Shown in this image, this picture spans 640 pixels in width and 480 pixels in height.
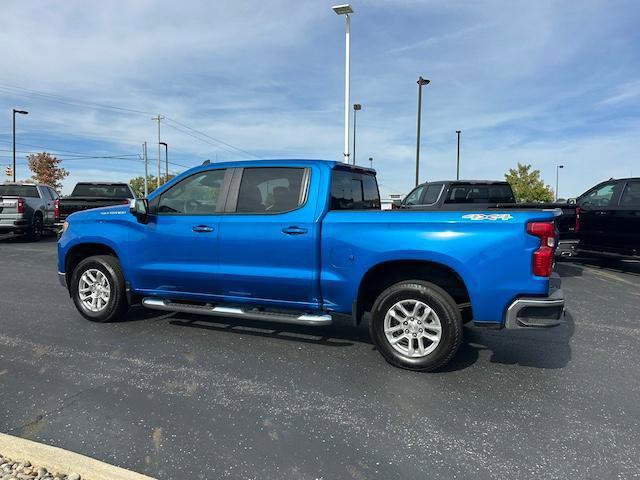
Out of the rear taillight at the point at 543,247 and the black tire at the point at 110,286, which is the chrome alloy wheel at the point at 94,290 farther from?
the rear taillight at the point at 543,247

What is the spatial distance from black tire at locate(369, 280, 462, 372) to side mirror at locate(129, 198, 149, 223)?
2.69 meters

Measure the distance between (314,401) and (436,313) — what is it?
127cm

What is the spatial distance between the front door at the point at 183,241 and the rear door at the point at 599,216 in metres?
8.63

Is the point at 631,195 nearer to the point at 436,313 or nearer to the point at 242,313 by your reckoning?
the point at 436,313

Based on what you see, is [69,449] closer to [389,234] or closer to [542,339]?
[389,234]

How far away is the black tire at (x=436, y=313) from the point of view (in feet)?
13.2

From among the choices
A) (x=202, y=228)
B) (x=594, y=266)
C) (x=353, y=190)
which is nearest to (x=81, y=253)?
(x=202, y=228)

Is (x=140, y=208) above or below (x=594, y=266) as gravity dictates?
above

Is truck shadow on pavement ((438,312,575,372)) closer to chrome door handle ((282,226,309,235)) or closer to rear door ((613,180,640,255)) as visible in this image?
chrome door handle ((282,226,309,235))

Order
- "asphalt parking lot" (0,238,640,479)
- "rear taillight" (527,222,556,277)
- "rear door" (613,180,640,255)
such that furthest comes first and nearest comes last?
1. "rear door" (613,180,640,255)
2. "rear taillight" (527,222,556,277)
3. "asphalt parking lot" (0,238,640,479)

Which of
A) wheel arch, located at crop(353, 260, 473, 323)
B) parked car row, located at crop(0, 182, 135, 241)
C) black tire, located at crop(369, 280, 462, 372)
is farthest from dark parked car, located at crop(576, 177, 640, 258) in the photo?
parked car row, located at crop(0, 182, 135, 241)

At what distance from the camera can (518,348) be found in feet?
16.1

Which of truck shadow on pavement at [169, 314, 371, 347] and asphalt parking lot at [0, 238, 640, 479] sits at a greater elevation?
truck shadow on pavement at [169, 314, 371, 347]

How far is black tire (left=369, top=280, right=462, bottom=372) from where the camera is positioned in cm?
402
